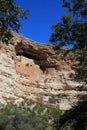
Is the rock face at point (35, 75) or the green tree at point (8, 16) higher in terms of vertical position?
the rock face at point (35, 75)

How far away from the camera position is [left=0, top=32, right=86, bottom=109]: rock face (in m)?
32.1

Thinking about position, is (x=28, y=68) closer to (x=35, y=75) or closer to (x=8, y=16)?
(x=35, y=75)

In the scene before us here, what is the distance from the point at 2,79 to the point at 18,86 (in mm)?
2052

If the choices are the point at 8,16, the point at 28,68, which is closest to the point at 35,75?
the point at 28,68

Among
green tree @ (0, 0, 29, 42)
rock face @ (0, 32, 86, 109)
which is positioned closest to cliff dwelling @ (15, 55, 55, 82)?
rock face @ (0, 32, 86, 109)

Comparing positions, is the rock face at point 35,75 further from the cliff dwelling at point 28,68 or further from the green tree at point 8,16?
the green tree at point 8,16

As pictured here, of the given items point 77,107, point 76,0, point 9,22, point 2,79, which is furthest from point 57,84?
point 9,22

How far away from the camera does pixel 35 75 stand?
115 feet

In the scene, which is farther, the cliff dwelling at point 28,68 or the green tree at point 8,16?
the cliff dwelling at point 28,68

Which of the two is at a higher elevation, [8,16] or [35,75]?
[35,75]

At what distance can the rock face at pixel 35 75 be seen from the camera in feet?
105

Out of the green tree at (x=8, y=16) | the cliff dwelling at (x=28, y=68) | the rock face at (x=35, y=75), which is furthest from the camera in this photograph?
the cliff dwelling at (x=28, y=68)

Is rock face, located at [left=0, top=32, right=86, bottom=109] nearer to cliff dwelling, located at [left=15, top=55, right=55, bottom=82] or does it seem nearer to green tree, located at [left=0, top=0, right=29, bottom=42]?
cliff dwelling, located at [left=15, top=55, right=55, bottom=82]

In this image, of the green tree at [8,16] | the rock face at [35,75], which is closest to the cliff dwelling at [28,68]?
the rock face at [35,75]
